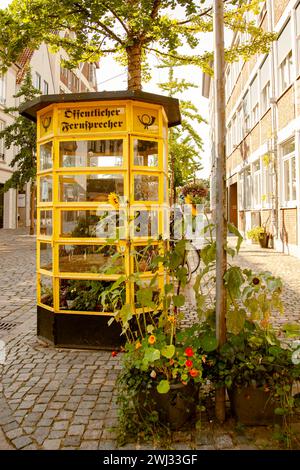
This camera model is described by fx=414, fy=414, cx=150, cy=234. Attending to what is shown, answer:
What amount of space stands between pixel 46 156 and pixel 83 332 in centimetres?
214

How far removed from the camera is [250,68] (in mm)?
19766

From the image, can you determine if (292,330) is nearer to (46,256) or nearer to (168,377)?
(168,377)

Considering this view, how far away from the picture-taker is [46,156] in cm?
499

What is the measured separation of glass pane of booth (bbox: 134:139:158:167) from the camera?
4621mm

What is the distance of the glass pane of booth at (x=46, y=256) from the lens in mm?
4914

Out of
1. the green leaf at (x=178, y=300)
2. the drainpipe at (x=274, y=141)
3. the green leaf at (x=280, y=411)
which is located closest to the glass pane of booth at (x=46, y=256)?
the green leaf at (x=178, y=300)

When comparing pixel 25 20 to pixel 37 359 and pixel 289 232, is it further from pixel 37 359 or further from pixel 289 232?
pixel 289 232

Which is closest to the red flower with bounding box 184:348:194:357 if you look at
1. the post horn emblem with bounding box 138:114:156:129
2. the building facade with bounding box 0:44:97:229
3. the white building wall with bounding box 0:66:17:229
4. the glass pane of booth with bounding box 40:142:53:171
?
the post horn emblem with bounding box 138:114:156:129

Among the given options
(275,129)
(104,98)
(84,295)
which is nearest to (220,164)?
(104,98)

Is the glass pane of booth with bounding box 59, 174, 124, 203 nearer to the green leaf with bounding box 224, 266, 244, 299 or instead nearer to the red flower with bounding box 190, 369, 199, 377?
the green leaf with bounding box 224, 266, 244, 299

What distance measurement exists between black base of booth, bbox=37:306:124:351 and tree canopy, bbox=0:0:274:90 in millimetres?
4800

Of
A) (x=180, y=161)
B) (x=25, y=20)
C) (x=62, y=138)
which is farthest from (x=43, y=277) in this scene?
(x=180, y=161)

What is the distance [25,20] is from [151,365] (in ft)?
22.2
